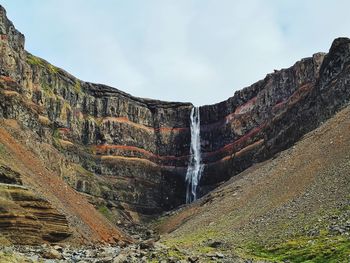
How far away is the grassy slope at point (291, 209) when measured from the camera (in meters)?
32.2

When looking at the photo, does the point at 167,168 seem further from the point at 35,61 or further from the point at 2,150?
the point at 2,150

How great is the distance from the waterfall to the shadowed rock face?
4.79 feet

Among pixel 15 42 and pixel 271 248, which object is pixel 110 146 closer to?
pixel 15 42

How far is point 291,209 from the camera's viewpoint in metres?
43.5

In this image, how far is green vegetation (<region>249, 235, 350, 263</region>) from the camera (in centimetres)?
2695

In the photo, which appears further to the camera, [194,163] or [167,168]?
[194,163]

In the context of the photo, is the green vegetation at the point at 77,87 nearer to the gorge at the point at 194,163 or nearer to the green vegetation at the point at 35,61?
the green vegetation at the point at 35,61

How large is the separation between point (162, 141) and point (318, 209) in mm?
86737

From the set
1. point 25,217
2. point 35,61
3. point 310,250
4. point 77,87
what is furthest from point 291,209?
point 77,87

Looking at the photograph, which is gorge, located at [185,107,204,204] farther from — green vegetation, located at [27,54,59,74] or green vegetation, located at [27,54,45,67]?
green vegetation, located at [27,54,45,67]

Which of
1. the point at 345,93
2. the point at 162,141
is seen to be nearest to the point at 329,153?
the point at 345,93

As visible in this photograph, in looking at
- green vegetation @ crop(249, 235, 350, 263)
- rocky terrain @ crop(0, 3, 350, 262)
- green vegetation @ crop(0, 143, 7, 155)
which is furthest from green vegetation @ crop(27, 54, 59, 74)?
green vegetation @ crop(249, 235, 350, 263)

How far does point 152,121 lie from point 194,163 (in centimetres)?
1669

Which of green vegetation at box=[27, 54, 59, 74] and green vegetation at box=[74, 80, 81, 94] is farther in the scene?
green vegetation at box=[74, 80, 81, 94]
